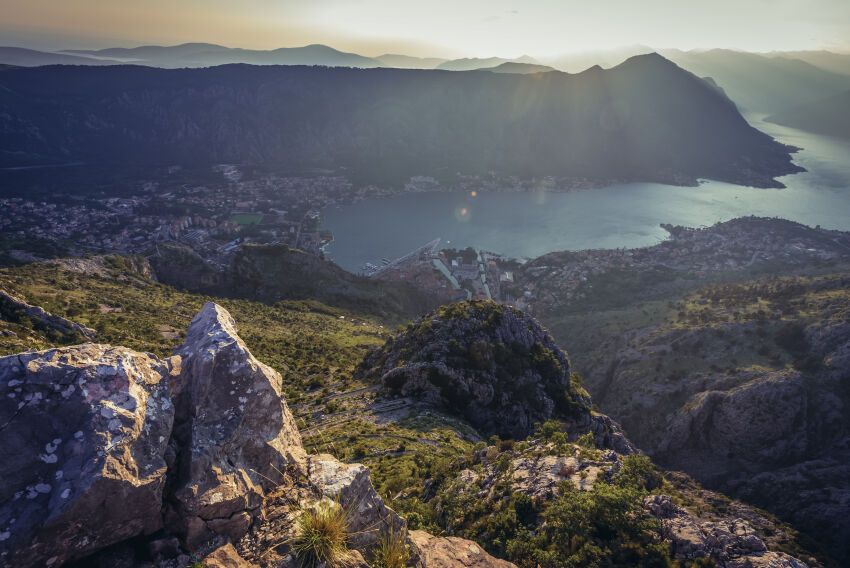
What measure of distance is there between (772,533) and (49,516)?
31.5 metres

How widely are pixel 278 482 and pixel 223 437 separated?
4.51 ft

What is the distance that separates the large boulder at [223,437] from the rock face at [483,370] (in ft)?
58.1

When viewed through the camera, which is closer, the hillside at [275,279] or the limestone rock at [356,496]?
the limestone rock at [356,496]

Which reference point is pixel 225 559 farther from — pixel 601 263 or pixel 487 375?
pixel 601 263

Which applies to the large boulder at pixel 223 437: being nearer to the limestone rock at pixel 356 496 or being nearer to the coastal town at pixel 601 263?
the limestone rock at pixel 356 496

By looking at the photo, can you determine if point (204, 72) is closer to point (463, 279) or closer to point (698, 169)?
point (463, 279)

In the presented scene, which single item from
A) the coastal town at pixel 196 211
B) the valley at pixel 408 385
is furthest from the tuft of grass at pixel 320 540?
the coastal town at pixel 196 211

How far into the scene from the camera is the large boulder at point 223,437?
19.1 ft

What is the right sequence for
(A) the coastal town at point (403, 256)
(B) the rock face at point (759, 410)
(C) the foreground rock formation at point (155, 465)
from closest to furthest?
1. (C) the foreground rock formation at point (155, 465)
2. (B) the rock face at point (759, 410)
3. (A) the coastal town at point (403, 256)

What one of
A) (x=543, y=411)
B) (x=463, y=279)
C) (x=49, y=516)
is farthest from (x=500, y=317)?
(x=463, y=279)

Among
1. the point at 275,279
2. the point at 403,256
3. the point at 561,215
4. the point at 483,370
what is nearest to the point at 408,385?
the point at 483,370

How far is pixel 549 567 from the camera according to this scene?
955 cm

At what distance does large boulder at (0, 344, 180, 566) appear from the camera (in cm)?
462

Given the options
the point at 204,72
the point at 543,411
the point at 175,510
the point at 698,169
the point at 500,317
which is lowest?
the point at 543,411
